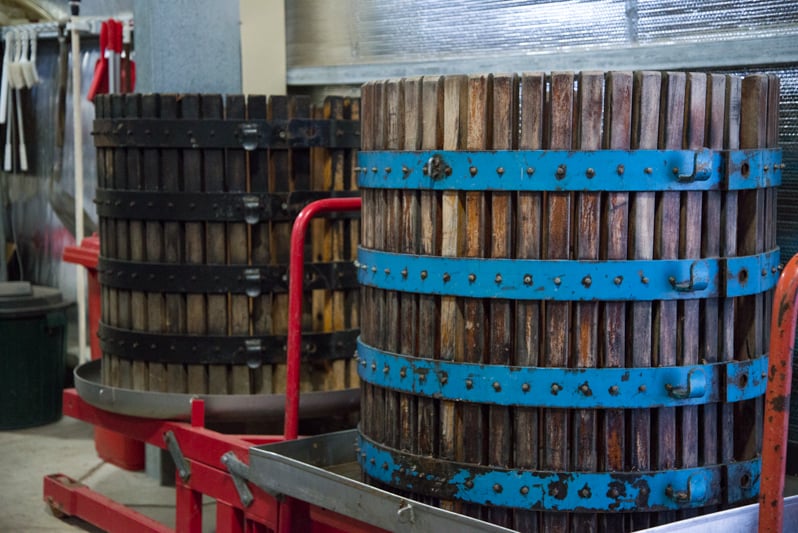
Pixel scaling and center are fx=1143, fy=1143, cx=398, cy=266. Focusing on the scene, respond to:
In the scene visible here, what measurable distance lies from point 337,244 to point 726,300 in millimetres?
2391

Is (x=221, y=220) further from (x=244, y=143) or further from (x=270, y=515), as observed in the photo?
(x=270, y=515)

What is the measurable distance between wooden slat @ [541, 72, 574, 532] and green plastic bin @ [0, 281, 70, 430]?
5.80 m

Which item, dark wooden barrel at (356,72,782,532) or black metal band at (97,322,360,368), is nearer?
dark wooden barrel at (356,72,782,532)

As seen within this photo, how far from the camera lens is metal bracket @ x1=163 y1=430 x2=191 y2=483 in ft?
16.9

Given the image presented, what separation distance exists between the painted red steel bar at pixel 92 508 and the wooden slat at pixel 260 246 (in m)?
0.86

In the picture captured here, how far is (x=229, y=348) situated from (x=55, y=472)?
2.53 m

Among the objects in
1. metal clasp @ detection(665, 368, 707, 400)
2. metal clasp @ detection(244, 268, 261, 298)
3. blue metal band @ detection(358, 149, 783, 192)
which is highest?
blue metal band @ detection(358, 149, 783, 192)

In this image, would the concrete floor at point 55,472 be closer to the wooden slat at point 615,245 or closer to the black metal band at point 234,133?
the black metal band at point 234,133

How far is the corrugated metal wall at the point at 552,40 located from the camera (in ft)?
15.7

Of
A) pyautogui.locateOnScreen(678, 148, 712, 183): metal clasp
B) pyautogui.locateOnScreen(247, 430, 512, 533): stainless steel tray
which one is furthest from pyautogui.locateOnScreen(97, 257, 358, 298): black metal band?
pyautogui.locateOnScreen(678, 148, 712, 183): metal clasp

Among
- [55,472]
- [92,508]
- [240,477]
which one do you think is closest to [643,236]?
[240,477]

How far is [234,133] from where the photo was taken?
532cm

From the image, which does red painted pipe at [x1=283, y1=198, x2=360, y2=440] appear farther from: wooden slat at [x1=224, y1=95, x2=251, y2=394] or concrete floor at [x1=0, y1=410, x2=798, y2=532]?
concrete floor at [x1=0, y1=410, x2=798, y2=532]

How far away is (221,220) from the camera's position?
5355 millimetres
